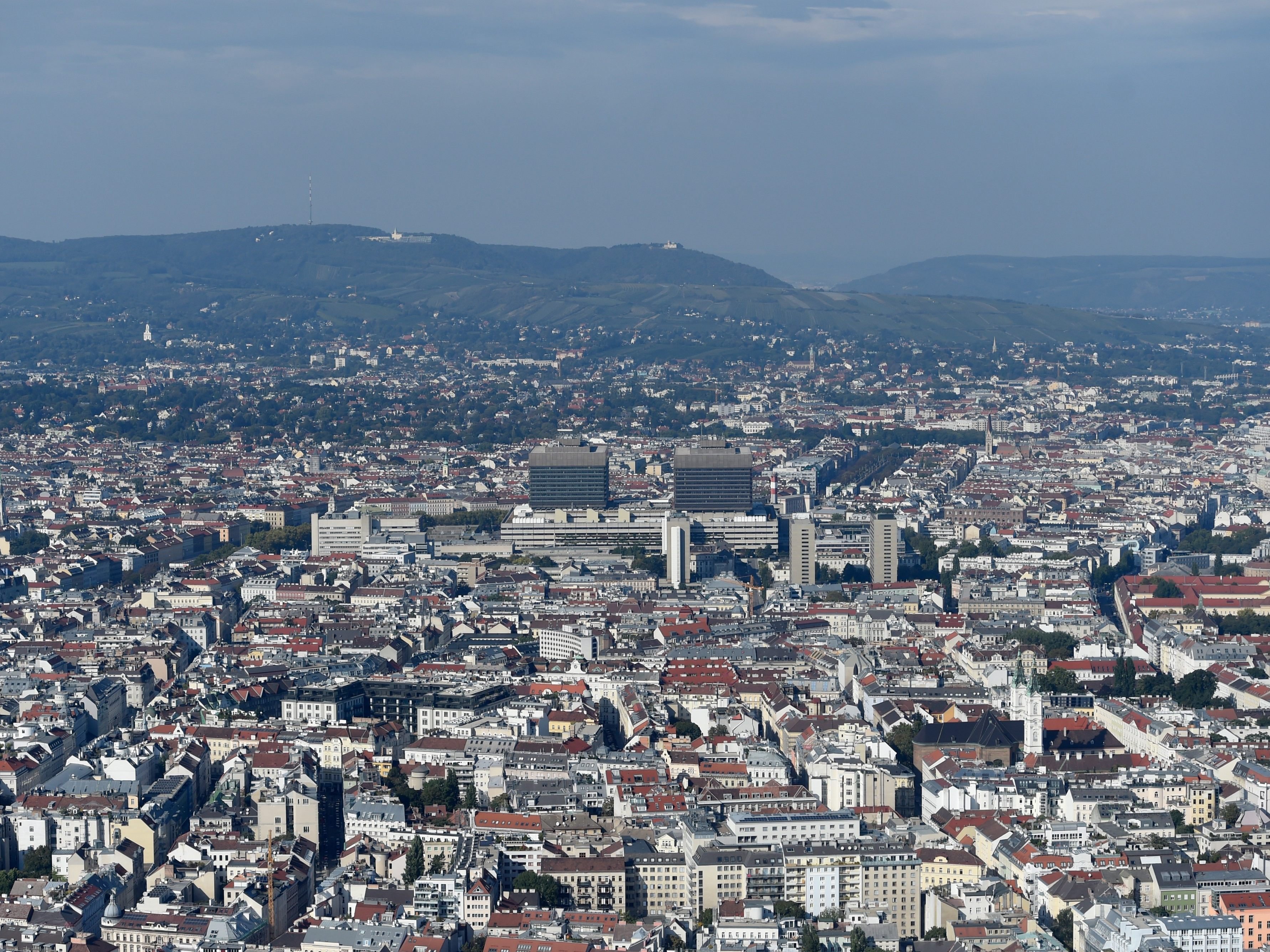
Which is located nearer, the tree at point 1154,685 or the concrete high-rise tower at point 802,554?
the tree at point 1154,685

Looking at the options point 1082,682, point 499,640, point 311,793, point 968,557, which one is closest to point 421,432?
point 968,557

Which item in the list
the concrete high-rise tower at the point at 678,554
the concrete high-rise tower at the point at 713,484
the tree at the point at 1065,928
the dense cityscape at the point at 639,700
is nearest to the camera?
the tree at the point at 1065,928

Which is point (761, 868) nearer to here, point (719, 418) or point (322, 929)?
point (322, 929)

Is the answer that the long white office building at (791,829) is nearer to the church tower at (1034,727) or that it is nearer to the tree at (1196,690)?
the church tower at (1034,727)

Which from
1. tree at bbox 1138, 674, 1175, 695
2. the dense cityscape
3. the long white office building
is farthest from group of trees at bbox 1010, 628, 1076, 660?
the long white office building

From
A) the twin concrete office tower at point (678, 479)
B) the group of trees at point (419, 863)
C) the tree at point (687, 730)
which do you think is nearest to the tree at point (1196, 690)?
the tree at point (687, 730)

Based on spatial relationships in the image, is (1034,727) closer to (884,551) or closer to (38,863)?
(38,863)

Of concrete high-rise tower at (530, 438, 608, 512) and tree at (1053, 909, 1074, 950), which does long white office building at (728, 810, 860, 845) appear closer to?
tree at (1053, 909, 1074, 950)
